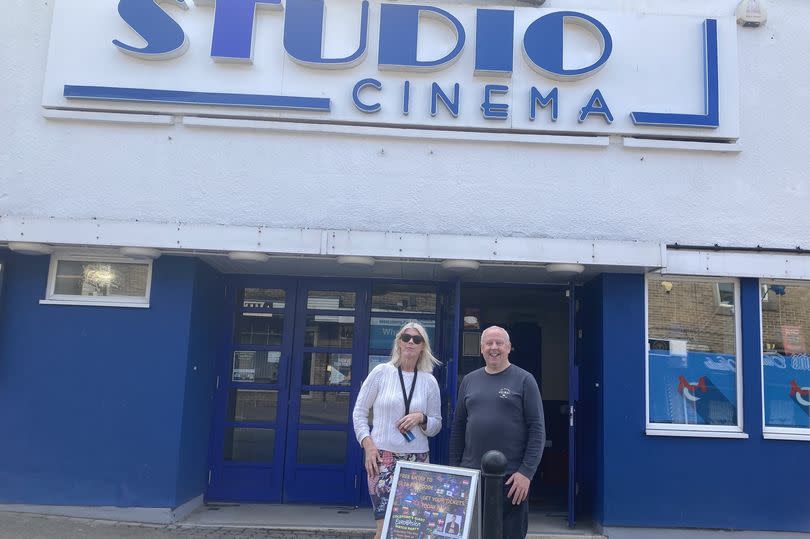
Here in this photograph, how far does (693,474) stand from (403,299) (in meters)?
3.35

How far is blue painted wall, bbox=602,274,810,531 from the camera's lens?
6285 millimetres

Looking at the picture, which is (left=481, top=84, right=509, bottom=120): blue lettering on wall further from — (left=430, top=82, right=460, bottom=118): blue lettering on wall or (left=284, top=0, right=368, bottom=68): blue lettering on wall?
(left=284, top=0, right=368, bottom=68): blue lettering on wall

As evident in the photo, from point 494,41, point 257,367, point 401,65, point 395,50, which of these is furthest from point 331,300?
point 494,41

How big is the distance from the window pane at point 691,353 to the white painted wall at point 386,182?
57 cm

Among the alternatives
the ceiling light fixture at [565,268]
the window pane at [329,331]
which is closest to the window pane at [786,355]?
the ceiling light fixture at [565,268]

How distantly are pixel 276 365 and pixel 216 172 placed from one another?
Result: 219 centimetres

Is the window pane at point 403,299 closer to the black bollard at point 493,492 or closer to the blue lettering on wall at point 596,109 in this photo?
the blue lettering on wall at point 596,109

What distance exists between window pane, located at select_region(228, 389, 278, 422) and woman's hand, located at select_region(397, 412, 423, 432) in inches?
131

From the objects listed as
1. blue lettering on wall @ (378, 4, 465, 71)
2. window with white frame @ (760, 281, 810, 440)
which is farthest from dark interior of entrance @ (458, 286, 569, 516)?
blue lettering on wall @ (378, 4, 465, 71)

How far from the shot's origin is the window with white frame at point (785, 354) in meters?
6.66

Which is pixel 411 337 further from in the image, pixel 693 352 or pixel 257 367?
pixel 693 352

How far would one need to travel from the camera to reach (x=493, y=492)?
11.7 ft

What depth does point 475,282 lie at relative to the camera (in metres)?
7.57

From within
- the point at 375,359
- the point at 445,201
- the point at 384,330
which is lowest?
the point at 375,359
